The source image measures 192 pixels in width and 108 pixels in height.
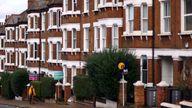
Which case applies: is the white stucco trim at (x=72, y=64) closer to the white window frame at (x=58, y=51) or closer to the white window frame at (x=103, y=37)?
the white window frame at (x=58, y=51)

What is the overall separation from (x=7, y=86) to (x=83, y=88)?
29231 mm

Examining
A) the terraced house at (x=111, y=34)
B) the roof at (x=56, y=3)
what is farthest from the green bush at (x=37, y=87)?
the roof at (x=56, y=3)

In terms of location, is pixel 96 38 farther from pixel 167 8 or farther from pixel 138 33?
pixel 167 8

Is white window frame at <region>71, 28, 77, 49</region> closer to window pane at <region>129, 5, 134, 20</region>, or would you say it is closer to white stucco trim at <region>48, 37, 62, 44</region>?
white stucco trim at <region>48, 37, 62, 44</region>

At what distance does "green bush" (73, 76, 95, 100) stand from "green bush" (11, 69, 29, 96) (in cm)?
2067

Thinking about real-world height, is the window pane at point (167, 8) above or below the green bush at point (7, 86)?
above

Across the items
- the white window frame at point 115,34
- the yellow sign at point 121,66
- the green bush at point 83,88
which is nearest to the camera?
the yellow sign at point 121,66

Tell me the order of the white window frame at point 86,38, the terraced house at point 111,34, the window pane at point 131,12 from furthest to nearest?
the white window frame at point 86,38 → the window pane at point 131,12 → the terraced house at point 111,34

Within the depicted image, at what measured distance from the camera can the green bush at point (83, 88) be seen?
147 feet

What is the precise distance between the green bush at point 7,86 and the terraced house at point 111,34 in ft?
11.7

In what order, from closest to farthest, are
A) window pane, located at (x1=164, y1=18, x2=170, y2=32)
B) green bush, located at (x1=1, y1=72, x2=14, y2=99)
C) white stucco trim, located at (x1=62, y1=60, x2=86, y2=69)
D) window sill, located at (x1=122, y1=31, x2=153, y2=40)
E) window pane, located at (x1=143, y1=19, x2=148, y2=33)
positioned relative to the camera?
1. window pane, located at (x1=164, y1=18, x2=170, y2=32)
2. window sill, located at (x1=122, y1=31, x2=153, y2=40)
3. window pane, located at (x1=143, y1=19, x2=148, y2=33)
4. white stucco trim, located at (x1=62, y1=60, x2=86, y2=69)
5. green bush, located at (x1=1, y1=72, x2=14, y2=99)

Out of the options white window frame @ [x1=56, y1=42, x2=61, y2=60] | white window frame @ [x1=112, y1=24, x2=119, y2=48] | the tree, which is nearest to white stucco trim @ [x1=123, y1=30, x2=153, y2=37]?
the tree

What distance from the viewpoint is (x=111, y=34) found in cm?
4316

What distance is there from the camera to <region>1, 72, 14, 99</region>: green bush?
73.4 m
